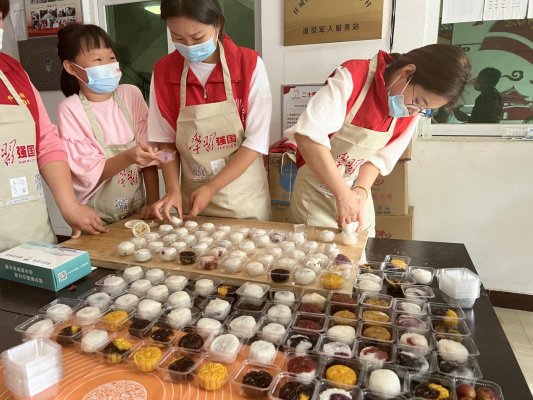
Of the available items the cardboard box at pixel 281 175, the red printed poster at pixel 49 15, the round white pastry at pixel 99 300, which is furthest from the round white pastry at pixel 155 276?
the red printed poster at pixel 49 15

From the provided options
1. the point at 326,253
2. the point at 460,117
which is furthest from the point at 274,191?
the point at 326,253

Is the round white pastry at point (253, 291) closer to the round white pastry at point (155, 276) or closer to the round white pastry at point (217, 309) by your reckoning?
the round white pastry at point (217, 309)

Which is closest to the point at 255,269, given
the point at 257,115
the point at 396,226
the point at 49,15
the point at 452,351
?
the point at 452,351

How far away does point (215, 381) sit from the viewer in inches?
26.4

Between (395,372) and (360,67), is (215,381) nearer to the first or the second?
(395,372)

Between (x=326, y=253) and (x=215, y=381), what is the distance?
0.58 metres

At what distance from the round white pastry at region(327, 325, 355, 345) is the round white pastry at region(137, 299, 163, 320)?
39cm

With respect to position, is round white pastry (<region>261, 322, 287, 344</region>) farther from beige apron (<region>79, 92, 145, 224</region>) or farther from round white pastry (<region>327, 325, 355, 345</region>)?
beige apron (<region>79, 92, 145, 224</region>)

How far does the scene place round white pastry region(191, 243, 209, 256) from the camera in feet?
3.86

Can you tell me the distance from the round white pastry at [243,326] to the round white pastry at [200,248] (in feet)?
1.22

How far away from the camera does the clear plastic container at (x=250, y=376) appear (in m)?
0.65

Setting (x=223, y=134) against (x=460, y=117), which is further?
(x=460, y=117)

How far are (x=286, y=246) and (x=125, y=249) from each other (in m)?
0.49

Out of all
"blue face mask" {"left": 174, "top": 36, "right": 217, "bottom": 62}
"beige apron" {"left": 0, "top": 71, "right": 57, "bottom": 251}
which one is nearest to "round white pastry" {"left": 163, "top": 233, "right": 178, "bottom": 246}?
"beige apron" {"left": 0, "top": 71, "right": 57, "bottom": 251}
